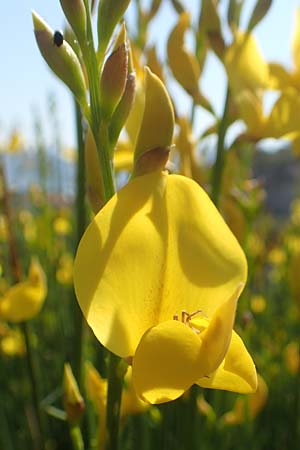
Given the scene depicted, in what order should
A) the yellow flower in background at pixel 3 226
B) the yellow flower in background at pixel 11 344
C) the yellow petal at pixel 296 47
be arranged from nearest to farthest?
1. the yellow petal at pixel 296 47
2. the yellow flower in background at pixel 3 226
3. the yellow flower in background at pixel 11 344

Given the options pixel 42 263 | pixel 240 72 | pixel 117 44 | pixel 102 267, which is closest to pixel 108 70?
pixel 117 44

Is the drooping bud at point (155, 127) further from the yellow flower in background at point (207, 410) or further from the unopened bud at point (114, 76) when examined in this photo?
the yellow flower in background at point (207, 410)

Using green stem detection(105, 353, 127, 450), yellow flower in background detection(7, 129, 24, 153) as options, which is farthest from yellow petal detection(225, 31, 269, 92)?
yellow flower in background detection(7, 129, 24, 153)

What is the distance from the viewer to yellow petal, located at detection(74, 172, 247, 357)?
0.45 meters

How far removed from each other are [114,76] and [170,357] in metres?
0.23

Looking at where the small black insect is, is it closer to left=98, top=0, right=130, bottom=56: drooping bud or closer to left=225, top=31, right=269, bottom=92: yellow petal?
left=98, top=0, right=130, bottom=56: drooping bud

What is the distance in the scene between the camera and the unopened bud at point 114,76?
0.48 meters

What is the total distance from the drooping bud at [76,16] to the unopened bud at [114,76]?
0.03 metres

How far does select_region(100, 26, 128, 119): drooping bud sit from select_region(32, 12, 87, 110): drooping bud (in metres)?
0.03

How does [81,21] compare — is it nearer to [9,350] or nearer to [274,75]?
[274,75]

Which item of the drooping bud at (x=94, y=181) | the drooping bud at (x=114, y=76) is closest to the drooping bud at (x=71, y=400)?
the drooping bud at (x=94, y=181)

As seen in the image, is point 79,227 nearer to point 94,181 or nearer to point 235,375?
point 94,181

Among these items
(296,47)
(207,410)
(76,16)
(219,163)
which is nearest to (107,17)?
(76,16)

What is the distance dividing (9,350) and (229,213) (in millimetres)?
874
